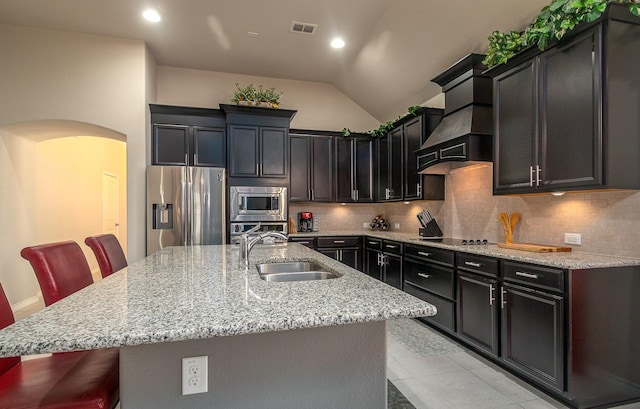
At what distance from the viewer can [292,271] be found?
2.21 metres

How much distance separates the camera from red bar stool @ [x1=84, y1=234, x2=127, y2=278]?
7.01ft

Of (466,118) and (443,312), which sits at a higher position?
(466,118)

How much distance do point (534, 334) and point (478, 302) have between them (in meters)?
0.54

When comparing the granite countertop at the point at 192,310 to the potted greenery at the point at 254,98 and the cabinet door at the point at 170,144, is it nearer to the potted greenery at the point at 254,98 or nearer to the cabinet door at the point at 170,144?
the cabinet door at the point at 170,144

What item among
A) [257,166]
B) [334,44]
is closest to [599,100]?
[334,44]

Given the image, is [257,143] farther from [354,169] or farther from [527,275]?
[527,275]

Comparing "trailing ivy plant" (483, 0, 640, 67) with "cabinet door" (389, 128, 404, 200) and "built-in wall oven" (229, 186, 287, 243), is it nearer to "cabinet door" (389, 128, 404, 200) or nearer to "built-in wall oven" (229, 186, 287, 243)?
"cabinet door" (389, 128, 404, 200)

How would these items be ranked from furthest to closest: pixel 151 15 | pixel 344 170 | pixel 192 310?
pixel 344 170, pixel 151 15, pixel 192 310

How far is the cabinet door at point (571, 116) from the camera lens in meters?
2.13

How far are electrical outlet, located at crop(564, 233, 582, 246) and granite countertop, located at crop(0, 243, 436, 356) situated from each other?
204 centimetres

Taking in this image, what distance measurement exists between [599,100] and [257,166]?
12.0 ft

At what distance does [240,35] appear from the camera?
13.4 feet

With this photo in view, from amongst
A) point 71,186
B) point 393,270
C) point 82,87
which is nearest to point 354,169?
point 393,270

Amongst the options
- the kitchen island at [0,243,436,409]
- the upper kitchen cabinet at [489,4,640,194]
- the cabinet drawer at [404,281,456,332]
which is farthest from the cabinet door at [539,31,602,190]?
the kitchen island at [0,243,436,409]
